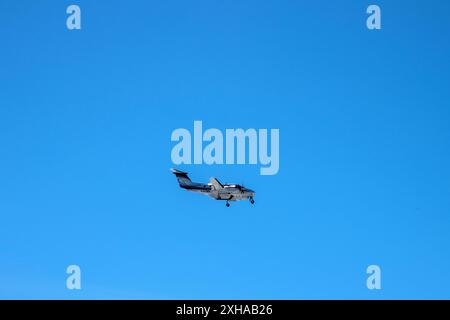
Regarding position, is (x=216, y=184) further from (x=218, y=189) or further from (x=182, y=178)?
(x=182, y=178)

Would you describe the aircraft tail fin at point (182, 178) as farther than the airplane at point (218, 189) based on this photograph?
Yes

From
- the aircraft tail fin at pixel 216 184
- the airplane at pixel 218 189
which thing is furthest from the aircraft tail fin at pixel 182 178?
the aircraft tail fin at pixel 216 184

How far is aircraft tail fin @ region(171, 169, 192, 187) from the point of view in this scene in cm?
14188

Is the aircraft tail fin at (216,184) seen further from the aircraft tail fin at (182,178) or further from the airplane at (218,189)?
the aircraft tail fin at (182,178)

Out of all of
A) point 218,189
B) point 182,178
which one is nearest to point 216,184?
point 218,189

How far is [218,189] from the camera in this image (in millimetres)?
136125

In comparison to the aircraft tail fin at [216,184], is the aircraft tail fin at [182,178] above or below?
above

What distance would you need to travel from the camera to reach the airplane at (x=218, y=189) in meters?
133

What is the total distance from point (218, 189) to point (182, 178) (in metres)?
10.2
